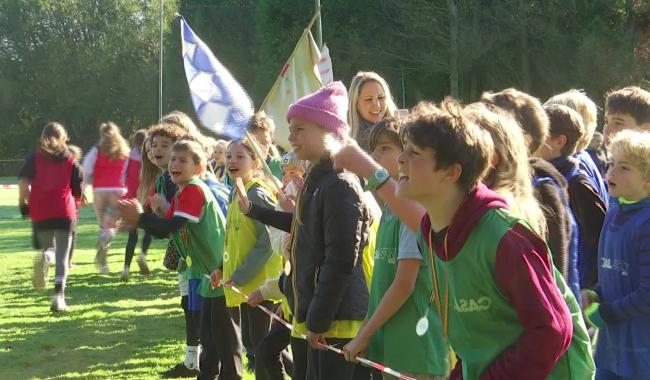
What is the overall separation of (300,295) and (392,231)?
72cm

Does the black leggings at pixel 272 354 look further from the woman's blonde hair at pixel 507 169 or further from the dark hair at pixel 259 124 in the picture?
the woman's blonde hair at pixel 507 169

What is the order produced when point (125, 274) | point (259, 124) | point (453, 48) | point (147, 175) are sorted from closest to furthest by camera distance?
point (259, 124), point (147, 175), point (125, 274), point (453, 48)

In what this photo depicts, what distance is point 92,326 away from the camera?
962cm

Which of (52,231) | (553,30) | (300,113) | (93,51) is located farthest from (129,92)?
(300,113)

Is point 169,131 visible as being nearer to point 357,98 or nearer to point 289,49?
point 357,98

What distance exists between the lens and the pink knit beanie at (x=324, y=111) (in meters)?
4.49

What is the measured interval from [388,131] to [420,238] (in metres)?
1.01

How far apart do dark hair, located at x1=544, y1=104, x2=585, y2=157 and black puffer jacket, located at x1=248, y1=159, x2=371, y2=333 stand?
107 cm

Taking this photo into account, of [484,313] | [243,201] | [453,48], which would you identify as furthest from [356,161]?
[453,48]

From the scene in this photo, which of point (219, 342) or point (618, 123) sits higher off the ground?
point (618, 123)

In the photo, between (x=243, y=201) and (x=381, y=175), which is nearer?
(x=381, y=175)

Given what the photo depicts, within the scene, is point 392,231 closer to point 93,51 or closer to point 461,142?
point 461,142

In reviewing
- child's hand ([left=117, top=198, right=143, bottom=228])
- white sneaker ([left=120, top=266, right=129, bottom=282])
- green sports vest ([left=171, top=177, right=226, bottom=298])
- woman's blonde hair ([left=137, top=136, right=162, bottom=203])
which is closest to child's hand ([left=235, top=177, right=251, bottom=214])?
child's hand ([left=117, top=198, right=143, bottom=228])

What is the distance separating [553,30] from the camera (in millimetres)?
37625
